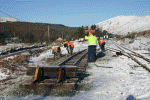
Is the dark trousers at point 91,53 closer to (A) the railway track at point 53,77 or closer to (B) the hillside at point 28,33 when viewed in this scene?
(A) the railway track at point 53,77

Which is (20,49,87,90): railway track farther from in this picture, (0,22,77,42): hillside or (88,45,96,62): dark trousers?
(0,22,77,42): hillside

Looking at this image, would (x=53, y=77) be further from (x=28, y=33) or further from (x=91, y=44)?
(x=28, y=33)

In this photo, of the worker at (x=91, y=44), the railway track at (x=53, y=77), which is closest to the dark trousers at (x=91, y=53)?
the worker at (x=91, y=44)

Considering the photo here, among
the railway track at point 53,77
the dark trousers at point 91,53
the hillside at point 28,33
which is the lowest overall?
the railway track at point 53,77

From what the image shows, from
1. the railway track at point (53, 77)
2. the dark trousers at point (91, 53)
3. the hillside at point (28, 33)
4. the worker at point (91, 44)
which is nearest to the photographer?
the railway track at point (53, 77)

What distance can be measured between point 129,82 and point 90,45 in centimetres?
495

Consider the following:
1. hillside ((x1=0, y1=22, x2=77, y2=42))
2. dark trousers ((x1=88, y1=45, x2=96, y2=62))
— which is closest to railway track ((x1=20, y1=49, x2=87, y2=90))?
dark trousers ((x1=88, y1=45, x2=96, y2=62))

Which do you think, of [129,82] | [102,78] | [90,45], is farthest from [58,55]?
[129,82]

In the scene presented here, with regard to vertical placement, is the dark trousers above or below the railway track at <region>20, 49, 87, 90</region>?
above

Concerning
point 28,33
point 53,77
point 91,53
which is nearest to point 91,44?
point 91,53

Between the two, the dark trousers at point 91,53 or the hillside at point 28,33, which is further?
the hillside at point 28,33

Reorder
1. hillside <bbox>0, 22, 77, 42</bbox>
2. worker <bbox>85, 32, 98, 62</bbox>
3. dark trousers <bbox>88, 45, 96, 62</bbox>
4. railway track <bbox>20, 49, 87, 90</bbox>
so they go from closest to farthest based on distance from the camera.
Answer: railway track <bbox>20, 49, 87, 90</bbox>
worker <bbox>85, 32, 98, 62</bbox>
dark trousers <bbox>88, 45, 96, 62</bbox>
hillside <bbox>0, 22, 77, 42</bbox>

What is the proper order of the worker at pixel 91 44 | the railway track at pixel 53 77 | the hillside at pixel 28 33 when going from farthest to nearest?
1. the hillside at pixel 28 33
2. the worker at pixel 91 44
3. the railway track at pixel 53 77

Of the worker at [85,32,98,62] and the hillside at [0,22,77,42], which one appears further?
the hillside at [0,22,77,42]
